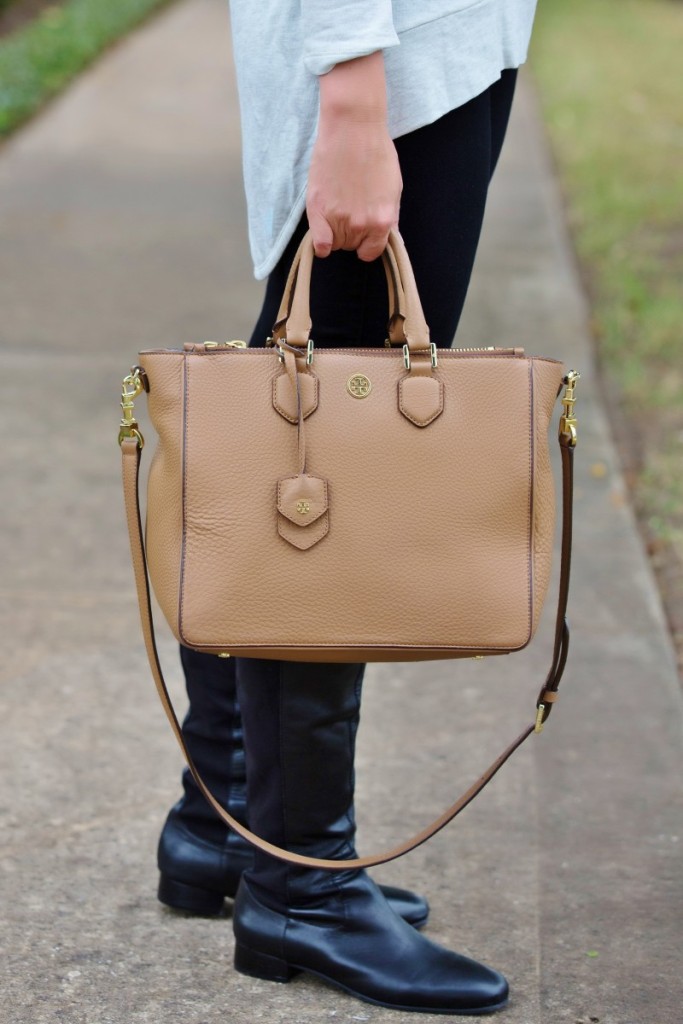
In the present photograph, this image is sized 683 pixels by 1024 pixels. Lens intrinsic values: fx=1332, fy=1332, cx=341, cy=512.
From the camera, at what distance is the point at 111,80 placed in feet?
33.1

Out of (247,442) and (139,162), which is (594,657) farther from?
(139,162)

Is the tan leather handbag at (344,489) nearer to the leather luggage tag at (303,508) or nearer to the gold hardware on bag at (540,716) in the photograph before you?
the leather luggage tag at (303,508)

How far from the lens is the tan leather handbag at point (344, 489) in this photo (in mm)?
1538

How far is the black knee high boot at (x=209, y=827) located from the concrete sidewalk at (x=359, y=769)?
50mm

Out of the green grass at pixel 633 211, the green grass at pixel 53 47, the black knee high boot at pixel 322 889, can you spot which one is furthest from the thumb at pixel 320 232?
the green grass at pixel 53 47

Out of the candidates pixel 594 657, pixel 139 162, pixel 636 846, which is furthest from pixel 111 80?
pixel 636 846

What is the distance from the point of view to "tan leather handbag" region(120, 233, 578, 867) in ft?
5.05

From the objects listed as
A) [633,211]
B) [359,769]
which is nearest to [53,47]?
[633,211]

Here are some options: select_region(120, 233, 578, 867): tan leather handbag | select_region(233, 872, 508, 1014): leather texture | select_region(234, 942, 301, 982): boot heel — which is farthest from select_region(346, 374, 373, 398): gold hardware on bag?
select_region(234, 942, 301, 982): boot heel

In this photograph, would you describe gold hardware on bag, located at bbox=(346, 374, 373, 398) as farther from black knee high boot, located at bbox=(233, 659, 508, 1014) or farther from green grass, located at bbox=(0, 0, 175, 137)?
green grass, located at bbox=(0, 0, 175, 137)

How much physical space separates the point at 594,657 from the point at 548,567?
1.44m

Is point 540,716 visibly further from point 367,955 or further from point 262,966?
point 262,966

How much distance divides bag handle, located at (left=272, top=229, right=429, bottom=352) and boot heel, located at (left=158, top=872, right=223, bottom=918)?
2.92 ft

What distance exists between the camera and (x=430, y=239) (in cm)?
165
